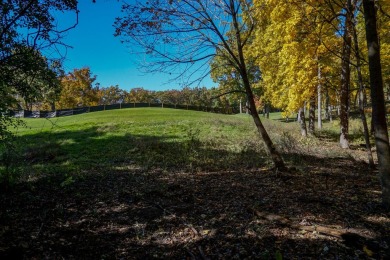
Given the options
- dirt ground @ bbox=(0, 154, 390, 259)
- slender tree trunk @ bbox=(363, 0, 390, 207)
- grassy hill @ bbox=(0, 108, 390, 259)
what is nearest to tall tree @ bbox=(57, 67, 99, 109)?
grassy hill @ bbox=(0, 108, 390, 259)

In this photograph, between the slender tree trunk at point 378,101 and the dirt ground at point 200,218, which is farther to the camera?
the slender tree trunk at point 378,101

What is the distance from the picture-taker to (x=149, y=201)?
24.5 feet

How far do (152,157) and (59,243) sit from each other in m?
8.09

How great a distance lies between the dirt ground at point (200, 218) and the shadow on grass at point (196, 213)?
0.02 metres

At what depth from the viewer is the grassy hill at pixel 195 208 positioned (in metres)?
4.82

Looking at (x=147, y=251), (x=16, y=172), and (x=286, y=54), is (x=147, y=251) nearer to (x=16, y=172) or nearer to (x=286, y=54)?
(x=16, y=172)

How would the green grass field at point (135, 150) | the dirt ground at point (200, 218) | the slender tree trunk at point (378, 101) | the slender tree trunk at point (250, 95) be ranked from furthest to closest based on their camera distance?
the green grass field at point (135, 150) < the slender tree trunk at point (250, 95) < the slender tree trunk at point (378, 101) < the dirt ground at point (200, 218)

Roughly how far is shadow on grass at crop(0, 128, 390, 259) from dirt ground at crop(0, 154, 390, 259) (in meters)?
0.02

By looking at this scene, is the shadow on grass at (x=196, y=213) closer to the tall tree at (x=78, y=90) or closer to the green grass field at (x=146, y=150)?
the green grass field at (x=146, y=150)

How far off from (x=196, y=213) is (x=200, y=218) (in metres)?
0.32

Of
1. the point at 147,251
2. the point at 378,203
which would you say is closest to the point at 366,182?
the point at 378,203

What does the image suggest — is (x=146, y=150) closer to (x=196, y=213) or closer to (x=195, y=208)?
(x=195, y=208)

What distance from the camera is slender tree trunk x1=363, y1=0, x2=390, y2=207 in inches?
237

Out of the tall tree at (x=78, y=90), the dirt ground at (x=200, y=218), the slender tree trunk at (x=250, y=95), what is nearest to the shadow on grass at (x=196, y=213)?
the dirt ground at (x=200, y=218)
